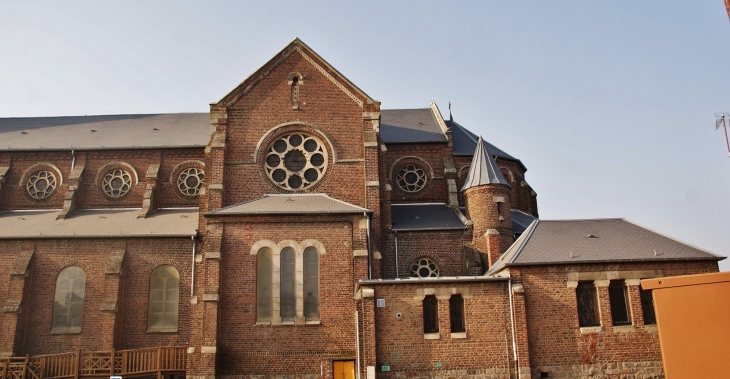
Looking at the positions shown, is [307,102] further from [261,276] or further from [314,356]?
[314,356]

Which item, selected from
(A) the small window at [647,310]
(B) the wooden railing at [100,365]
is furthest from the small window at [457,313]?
(B) the wooden railing at [100,365]

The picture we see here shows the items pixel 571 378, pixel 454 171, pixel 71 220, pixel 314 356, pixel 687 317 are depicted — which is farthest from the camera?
pixel 454 171

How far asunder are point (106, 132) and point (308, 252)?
17188mm

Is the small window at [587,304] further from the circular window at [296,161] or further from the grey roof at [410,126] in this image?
the grey roof at [410,126]

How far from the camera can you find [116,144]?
33.2 m

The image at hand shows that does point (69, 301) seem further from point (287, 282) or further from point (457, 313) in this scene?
point (457, 313)

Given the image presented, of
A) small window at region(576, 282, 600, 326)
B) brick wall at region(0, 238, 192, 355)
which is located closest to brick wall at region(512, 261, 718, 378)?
small window at region(576, 282, 600, 326)

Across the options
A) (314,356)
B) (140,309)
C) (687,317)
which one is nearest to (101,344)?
(140,309)

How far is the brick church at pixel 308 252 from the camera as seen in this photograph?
2186 cm

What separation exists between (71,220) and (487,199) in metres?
20.1

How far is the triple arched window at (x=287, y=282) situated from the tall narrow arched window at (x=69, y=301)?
919 cm

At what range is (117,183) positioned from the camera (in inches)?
1276

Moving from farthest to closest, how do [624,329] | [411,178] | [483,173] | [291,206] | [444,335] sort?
[411,178], [483,173], [291,206], [624,329], [444,335]

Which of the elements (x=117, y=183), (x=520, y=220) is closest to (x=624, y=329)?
(x=520, y=220)
